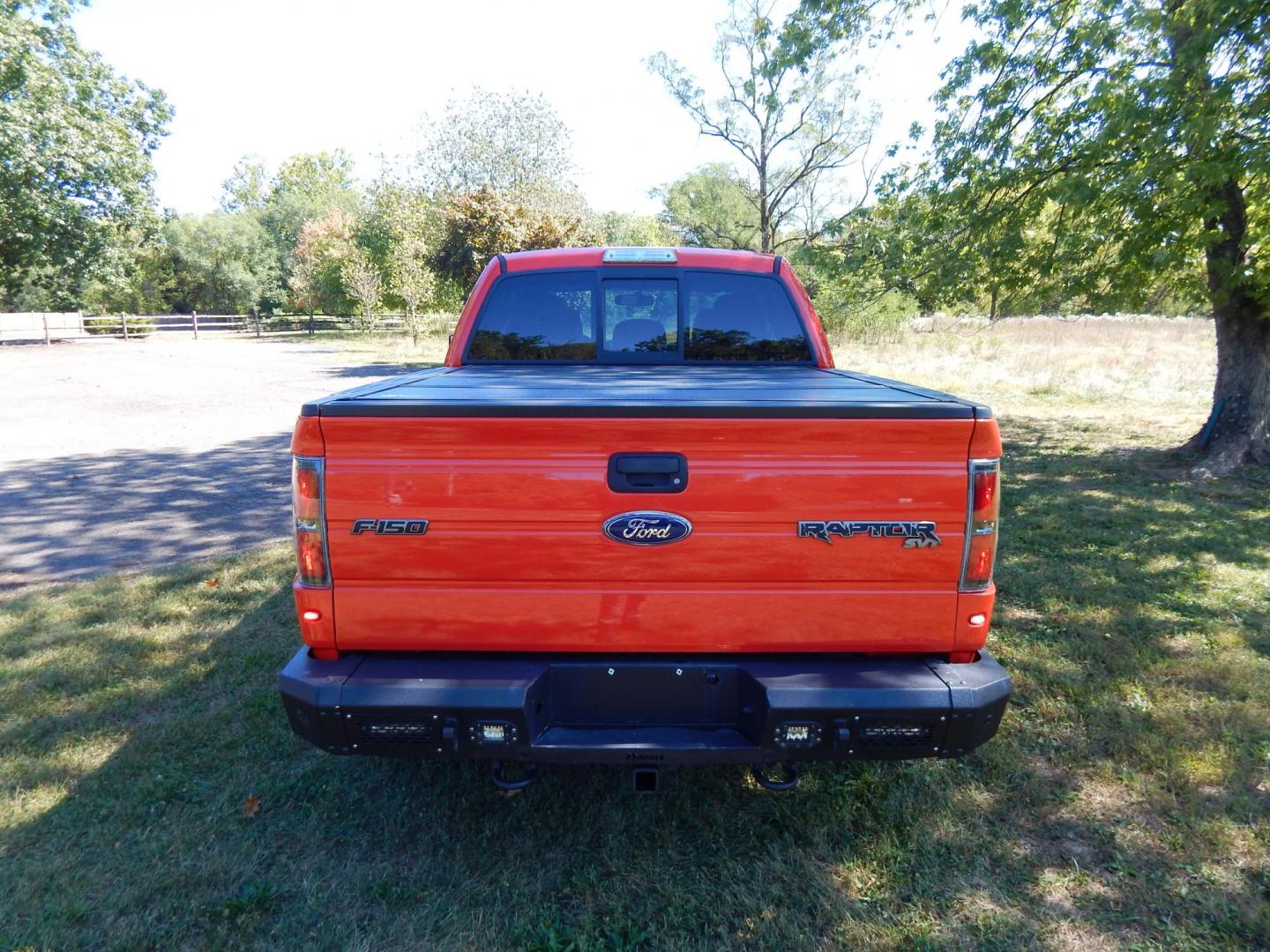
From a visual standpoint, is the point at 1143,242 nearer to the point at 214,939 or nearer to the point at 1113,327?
the point at 214,939

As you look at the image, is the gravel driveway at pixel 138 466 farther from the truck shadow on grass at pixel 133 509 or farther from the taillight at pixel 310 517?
the taillight at pixel 310 517

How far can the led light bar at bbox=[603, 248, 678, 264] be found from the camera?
167 inches

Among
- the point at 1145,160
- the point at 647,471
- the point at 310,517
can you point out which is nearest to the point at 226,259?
the point at 1145,160

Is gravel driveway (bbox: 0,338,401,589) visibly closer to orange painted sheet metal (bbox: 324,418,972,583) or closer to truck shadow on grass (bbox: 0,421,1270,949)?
truck shadow on grass (bbox: 0,421,1270,949)

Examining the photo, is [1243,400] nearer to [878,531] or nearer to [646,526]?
[878,531]

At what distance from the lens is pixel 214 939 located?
2482 mm

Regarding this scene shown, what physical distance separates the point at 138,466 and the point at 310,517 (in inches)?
335

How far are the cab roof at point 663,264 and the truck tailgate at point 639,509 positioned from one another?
6.86ft

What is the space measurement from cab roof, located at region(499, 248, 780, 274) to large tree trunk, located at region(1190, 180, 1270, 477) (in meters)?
6.68

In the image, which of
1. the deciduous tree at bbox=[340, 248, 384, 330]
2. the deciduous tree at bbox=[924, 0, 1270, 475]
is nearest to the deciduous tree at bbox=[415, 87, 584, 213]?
the deciduous tree at bbox=[340, 248, 384, 330]

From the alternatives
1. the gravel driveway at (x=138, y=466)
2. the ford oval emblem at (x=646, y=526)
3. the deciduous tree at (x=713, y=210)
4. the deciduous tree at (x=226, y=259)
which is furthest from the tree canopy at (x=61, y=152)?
the ford oval emblem at (x=646, y=526)

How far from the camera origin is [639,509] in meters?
2.35

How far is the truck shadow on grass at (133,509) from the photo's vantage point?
6.20 metres

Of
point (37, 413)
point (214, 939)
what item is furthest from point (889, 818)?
point (37, 413)
